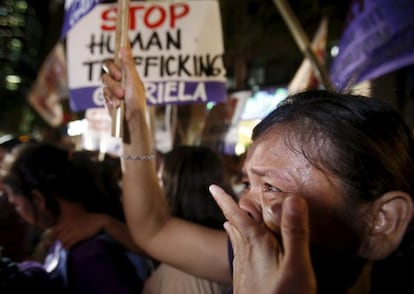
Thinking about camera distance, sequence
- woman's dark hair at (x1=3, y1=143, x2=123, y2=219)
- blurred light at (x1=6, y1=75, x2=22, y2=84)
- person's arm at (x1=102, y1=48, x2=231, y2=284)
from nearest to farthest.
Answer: person's arm at (x1=102, y1=48, x2=231, y2=284) < woman's dark hair at (x1=3, y1=143, x2=123, y2=219) < blurred light at (x1=6, y1=75, x2=22, y2=84)

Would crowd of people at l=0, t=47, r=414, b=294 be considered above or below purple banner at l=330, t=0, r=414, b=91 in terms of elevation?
below

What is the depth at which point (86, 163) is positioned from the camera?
7.86 ft

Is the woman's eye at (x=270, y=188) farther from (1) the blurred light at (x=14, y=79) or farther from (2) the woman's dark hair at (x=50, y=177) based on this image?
(1) the blurred light at (x=14, y=79)

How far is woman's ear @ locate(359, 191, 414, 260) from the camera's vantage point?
36.5 inches

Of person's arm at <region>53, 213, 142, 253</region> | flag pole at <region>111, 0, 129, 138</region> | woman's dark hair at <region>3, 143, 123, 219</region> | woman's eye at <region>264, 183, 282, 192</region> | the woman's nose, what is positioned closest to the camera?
the woman's nose

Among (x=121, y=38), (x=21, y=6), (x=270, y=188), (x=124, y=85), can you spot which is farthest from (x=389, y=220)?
(x=21, y=6)

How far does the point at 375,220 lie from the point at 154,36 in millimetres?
2185

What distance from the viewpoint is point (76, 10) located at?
233 cm

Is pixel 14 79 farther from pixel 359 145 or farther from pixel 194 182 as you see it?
pixel 359 145

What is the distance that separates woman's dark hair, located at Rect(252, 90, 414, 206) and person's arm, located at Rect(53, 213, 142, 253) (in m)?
1.21

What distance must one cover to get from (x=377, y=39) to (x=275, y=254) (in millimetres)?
2459

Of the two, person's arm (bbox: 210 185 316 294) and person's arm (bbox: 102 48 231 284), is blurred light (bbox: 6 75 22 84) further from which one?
person's arm (bbox: 210 185 316 294)

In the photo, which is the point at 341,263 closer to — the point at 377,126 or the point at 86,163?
the point at 377,126

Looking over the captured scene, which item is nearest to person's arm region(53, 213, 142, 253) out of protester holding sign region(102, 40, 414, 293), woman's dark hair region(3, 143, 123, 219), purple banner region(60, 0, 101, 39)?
woman's dark hair region(3, 143, 123, 219)
